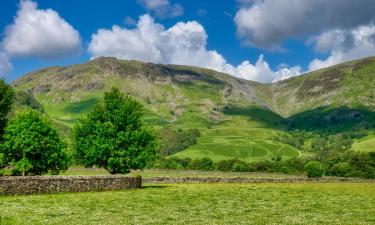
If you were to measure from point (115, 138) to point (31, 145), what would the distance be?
14.1 m

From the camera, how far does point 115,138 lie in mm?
73375

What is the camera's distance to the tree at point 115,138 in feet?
240

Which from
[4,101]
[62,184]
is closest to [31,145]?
[4,101]

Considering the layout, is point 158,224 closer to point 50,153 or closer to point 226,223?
point 226,223

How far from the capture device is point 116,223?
27.8 meters

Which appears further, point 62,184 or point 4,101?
point 4,101

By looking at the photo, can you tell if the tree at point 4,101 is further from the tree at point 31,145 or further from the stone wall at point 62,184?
the stone wall at point 62,184

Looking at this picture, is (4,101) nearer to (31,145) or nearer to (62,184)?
(31,145)

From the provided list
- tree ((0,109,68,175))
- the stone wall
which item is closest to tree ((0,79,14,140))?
tree ((0,109,68,175))

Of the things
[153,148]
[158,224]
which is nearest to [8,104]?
[153,148]

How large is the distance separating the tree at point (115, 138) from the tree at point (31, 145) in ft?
14.6

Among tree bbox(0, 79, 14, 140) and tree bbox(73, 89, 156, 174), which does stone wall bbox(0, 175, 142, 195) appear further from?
tree bbox(0, 79, 14, 140)

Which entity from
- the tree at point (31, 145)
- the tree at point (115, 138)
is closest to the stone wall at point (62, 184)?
the tree at point (115, 138)

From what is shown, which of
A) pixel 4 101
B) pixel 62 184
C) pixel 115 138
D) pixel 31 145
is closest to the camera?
pixel 62 184
